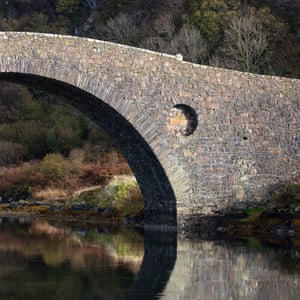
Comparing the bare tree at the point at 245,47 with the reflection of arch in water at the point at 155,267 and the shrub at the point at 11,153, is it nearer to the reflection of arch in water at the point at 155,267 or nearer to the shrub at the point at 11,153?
the shrub at the point at 11,153

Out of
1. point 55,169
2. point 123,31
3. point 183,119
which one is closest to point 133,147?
point 183,119

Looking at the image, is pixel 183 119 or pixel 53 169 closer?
pixel 183 119

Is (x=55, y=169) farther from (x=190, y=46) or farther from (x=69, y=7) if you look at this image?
(x=69, y=7)

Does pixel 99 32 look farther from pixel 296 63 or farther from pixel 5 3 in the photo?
pixel 5 3

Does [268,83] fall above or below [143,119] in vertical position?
above

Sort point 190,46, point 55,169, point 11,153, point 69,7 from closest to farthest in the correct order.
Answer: point 55,169 < point 190,46 < point 11,153 < point 69,7

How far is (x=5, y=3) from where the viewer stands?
6681 centimetres

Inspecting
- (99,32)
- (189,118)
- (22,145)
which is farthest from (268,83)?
(99,32)

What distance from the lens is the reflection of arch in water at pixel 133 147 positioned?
76.6 ft

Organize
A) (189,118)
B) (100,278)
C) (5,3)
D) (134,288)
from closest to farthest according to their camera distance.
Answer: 1. (134,288)
2. (100,278)
3. (189,118)
4. (5,3)

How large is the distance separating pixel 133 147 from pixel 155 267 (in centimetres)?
809

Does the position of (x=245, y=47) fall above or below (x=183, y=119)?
above

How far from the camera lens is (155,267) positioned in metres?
17.3

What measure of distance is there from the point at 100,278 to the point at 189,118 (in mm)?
8969
